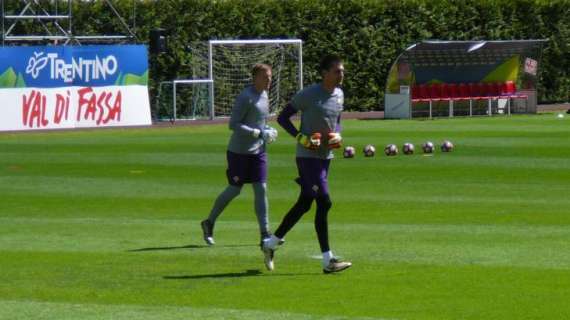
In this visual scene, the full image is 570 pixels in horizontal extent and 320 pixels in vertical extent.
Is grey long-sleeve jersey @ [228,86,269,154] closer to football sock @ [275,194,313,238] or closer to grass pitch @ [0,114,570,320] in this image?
grass pitch @ [0,114,570,320]

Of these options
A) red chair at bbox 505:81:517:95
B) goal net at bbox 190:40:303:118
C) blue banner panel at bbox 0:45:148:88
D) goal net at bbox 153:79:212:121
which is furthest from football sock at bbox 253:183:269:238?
red chair at bbox 505:81:517:95

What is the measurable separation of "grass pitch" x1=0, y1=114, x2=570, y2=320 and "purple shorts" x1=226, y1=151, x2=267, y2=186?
29.4 inches

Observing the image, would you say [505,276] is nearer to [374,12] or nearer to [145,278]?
[145,278]

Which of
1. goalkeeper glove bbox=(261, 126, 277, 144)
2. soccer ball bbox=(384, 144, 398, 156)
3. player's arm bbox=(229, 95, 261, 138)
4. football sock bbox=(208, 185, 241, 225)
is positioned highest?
player's arm bbox=(229, 95, 261, 138)

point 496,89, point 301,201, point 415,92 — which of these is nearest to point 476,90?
point 496,89

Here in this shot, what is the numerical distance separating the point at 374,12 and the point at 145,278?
36.9 meters

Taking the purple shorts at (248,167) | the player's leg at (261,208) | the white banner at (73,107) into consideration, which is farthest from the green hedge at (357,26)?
the player's leg at (261,208)

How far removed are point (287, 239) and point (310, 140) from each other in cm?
286

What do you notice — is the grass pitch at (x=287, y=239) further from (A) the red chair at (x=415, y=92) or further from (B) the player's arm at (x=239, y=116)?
(A) the red chair at (x=415, y=92)

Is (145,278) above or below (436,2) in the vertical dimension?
below

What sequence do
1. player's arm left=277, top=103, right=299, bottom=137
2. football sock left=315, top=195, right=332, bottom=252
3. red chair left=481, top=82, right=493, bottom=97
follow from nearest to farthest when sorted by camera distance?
football sock left=315, top=195, right=332, bottom=252 < player's arm left=277, top=103, right=299, bottom=137 < red chair left=481, top=82, right=493, bottom=97

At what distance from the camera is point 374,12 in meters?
48.9

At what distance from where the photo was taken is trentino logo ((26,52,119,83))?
123 ft

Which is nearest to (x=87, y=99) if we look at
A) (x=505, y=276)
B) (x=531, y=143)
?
(x=531, y=143)
